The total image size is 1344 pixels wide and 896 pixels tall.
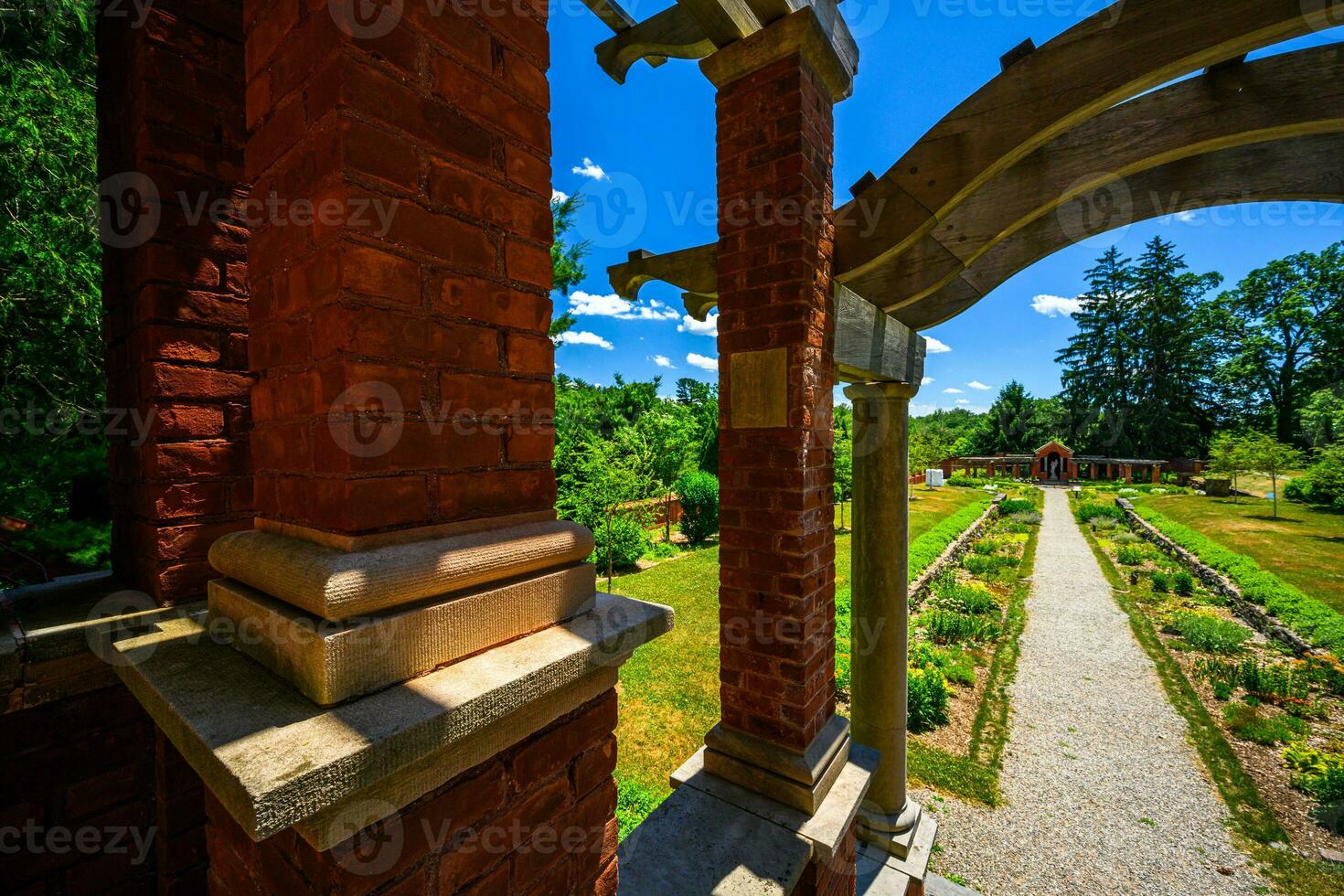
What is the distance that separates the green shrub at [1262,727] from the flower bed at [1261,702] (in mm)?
14

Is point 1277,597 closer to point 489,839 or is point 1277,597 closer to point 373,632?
point 489,839

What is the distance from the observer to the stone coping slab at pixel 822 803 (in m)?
2.19

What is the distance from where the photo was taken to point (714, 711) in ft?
24.1

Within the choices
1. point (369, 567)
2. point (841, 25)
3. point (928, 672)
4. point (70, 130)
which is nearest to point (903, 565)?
point (841, 25)

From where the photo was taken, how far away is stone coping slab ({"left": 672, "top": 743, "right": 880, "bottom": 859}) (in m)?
2.19

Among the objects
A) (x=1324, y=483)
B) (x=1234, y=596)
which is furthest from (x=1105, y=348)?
(x=1234, y=596)

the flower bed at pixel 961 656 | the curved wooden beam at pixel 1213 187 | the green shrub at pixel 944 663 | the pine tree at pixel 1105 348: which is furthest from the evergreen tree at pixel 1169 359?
the curved wooden beam at pixel 1213 187

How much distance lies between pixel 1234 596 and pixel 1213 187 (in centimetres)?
1633

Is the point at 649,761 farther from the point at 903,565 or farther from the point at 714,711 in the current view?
the point at 903,565

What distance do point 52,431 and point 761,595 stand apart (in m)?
6.42

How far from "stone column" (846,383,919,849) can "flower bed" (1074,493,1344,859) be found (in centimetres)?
628

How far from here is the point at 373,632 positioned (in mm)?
811

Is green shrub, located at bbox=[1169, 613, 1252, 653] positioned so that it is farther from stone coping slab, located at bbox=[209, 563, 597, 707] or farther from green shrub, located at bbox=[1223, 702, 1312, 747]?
stone coping slab, located at bbox=[209, 563, 597, 707]

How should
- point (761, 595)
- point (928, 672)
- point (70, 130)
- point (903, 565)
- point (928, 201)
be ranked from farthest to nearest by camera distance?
point (928, 672)
point (70, 130)
point (903, 565)
point (761, 595)
point (928, 201)
